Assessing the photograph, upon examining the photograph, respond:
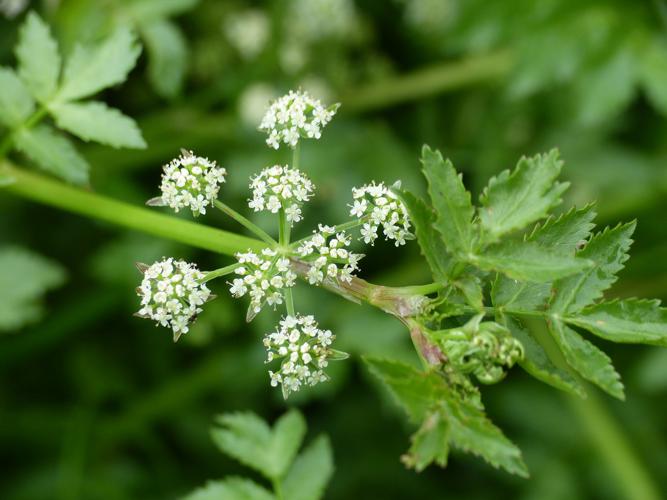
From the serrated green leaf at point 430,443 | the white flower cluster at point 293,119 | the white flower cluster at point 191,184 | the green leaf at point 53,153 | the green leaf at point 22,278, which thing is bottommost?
the serrated green leaf at point 430,443

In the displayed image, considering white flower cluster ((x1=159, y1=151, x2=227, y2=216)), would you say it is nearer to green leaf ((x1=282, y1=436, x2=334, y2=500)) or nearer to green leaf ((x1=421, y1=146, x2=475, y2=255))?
green leaf ((x1=421, y1=146, x2=475, y2=255))

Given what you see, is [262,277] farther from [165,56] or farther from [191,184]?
[165,56]

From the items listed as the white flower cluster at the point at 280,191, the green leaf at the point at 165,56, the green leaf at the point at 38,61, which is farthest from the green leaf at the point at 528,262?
the green leaf at the point at 165,56

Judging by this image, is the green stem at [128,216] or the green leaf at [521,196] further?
the green stem at [128,216]

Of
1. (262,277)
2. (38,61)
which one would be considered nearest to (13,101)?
(38,61)

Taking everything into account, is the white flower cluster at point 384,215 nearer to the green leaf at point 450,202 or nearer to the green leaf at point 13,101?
the green leaf at point 450,202

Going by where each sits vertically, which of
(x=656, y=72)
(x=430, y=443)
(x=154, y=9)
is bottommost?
(x=430, y=443)
